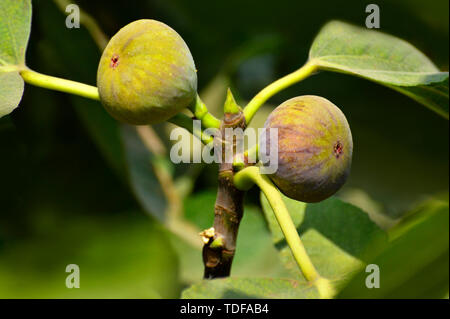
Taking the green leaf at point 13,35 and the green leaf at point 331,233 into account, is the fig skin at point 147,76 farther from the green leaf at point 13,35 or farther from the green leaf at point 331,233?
the green leaf at point 331,233

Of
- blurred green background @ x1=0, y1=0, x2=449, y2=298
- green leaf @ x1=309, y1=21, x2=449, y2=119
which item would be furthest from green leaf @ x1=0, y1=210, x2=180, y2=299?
green leaf @ x1=309, y1=21, x2=449, y2=119

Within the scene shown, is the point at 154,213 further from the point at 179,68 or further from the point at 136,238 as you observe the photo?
the point at 179,68

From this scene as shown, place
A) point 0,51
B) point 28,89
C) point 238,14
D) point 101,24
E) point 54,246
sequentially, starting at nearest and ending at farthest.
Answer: point 0,51 < point 54,246 < point 28,89 < point 101,24 < point 238,14

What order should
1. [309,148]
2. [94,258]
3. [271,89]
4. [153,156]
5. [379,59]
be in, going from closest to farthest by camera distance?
[309,148] < [271,89] < [379,59] < [94,258] < [153,156]

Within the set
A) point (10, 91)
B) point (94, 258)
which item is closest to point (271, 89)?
point (10, 91)

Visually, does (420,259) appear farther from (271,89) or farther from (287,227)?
(271,89)

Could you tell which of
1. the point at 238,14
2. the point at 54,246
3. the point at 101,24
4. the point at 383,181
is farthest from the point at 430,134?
the point at 54,246

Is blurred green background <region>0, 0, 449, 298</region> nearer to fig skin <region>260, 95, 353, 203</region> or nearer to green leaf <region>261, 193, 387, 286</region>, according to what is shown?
green leaf <region>261, 193, 387, 286</region>
